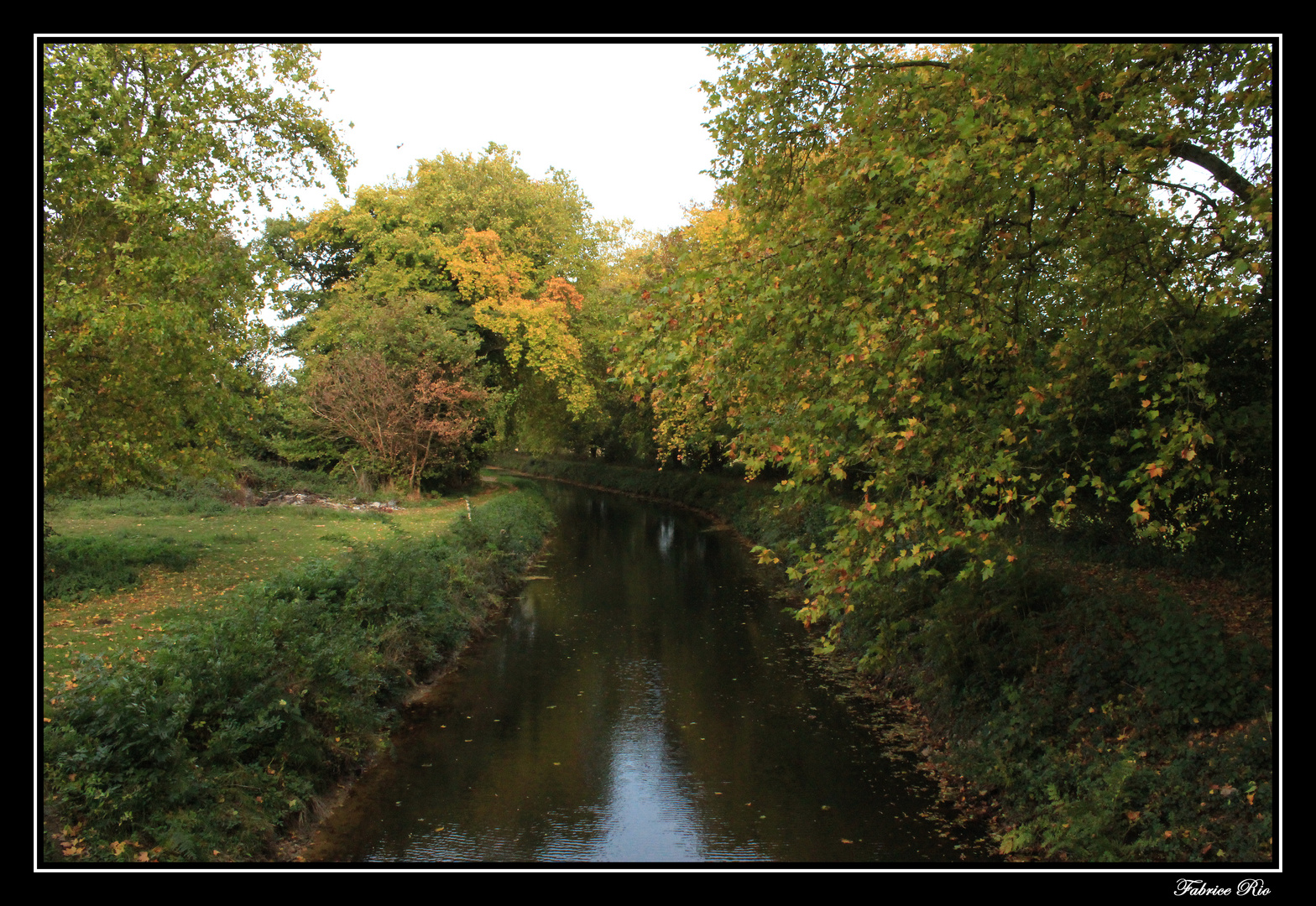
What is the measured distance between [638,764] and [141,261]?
9339mm

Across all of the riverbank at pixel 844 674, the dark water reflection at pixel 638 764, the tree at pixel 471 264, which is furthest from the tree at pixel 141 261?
the tree at pixel 471 264

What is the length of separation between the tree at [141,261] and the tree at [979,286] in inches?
273

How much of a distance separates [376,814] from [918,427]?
6.57 m

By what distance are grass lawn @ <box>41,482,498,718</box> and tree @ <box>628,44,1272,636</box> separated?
6.46 meters

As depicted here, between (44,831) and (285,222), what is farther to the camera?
(285,222)

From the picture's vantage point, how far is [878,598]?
36.3 ft

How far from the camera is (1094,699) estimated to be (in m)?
7.88

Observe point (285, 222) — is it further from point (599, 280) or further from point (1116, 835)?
point (1116, 835)

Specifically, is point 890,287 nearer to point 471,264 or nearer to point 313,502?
point 313,502

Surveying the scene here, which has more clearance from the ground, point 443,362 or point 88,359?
point 443,362

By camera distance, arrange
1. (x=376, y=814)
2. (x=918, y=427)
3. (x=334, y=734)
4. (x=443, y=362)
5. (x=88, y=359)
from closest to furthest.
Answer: (x=918, y=427) < (x=376, y=814) < (x=334, y=734) < (x=88, y=359) < (x=443, y=362)

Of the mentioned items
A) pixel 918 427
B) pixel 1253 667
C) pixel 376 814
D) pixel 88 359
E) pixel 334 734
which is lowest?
pixel 376 814

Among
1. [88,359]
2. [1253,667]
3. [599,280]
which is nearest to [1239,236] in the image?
[1253,667]

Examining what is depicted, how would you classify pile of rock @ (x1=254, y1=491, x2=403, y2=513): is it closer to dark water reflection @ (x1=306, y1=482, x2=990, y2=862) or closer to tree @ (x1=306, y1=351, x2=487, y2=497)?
tree @ (x1=306, y1=351, x2=487, y2=497)
